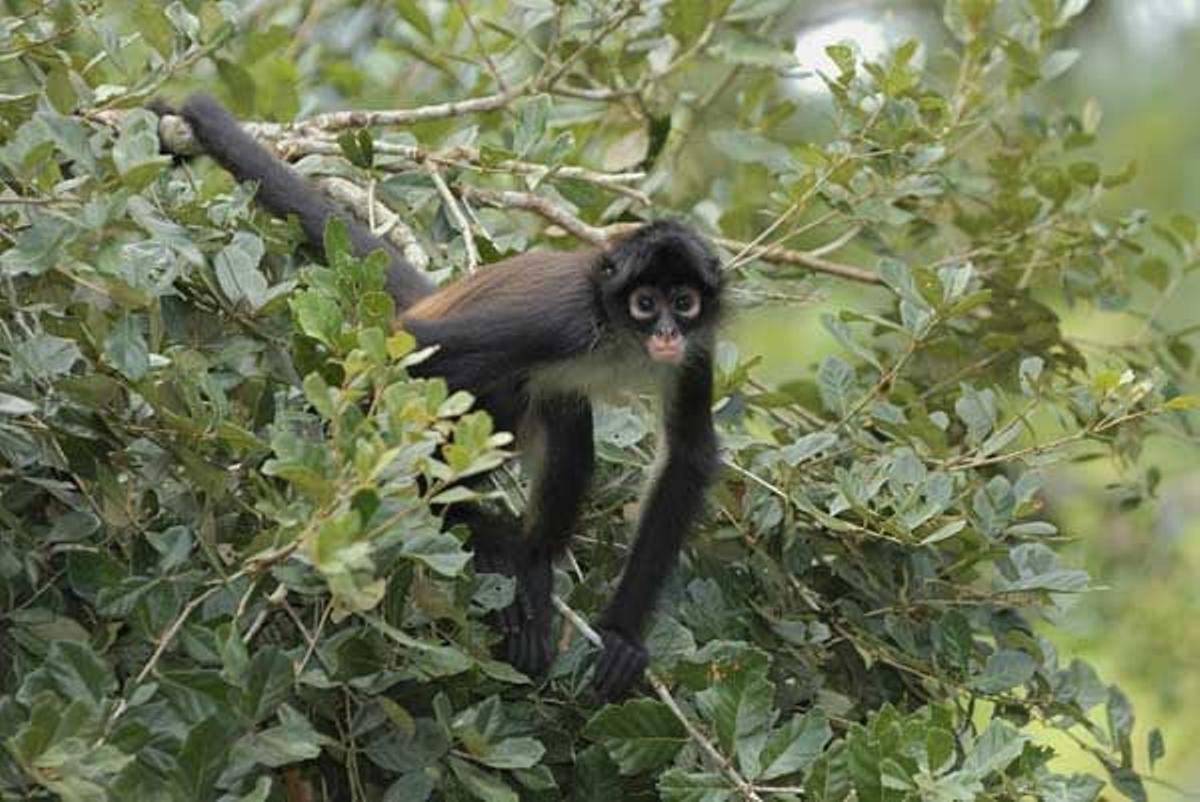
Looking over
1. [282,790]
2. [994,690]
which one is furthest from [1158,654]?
[282,790]

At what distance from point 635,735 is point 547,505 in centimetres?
91

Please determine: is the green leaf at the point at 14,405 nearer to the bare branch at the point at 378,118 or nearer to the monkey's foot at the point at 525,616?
the monkey's foot at the point at 525,616

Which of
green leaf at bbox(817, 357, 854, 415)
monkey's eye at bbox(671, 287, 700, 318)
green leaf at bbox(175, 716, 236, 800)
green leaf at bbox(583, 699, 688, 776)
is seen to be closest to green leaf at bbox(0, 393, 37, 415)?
green leaf at bbox(175, 716, 236, 800)

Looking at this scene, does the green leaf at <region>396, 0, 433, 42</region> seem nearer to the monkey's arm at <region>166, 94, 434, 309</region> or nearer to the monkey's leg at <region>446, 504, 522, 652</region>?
the monkey's arm at <region>166, 94, 434, 309</region>

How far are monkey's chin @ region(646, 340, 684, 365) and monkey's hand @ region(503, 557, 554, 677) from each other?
0.60m

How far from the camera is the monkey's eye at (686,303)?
4984mm

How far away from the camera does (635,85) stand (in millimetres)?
6367

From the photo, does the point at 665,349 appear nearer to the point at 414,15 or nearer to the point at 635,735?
the point at 635,735

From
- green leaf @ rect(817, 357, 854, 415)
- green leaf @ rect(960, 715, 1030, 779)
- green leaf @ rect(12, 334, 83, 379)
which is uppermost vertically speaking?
green leaf @ rect(12, 334, 83, 379)

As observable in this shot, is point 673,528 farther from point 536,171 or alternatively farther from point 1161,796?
point 1161,796

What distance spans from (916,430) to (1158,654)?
4271 millimetres

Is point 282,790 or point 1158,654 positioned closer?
point 282,790

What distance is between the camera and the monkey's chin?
4.88 metres

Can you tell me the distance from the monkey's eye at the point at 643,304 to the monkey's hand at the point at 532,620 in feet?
2.22
